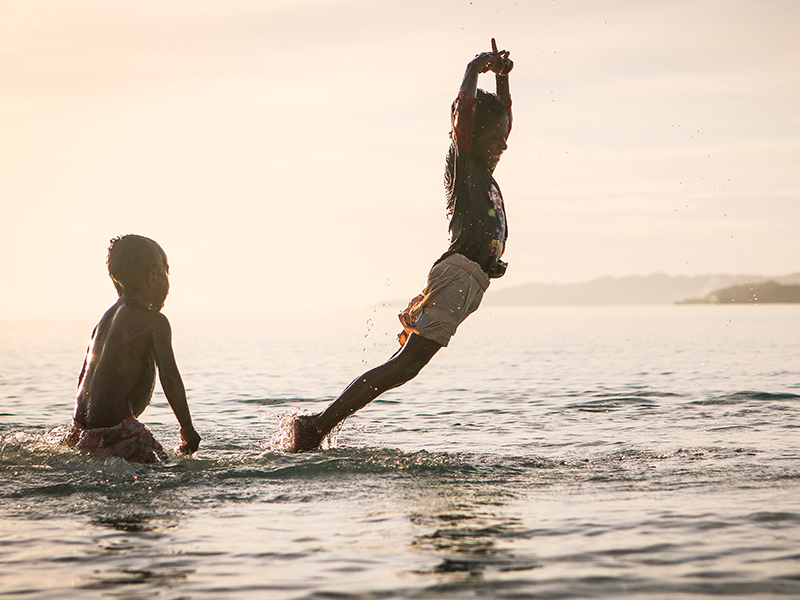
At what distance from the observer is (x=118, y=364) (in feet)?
18.5

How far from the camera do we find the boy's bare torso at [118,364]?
5625 mm

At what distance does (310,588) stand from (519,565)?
83 centimetres

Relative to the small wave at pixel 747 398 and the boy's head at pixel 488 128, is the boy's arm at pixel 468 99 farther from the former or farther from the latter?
the small wave at pixel 747 398

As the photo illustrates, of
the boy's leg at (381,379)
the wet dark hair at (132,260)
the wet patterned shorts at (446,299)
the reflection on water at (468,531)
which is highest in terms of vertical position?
the wet dark hair at (132,260)

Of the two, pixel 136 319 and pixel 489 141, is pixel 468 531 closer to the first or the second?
pixel 136 319

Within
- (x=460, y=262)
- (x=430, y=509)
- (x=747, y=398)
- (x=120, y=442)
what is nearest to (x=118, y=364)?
(x=120, y=442)

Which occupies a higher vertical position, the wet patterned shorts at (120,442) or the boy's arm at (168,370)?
the boy's arm at (168,370)

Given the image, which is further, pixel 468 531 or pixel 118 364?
pixel 118 364

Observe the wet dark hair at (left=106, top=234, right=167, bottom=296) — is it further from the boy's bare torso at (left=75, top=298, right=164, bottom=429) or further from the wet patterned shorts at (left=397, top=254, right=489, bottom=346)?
the wet patterned shorts at (left=397, top=254, right=489, bottom=346)

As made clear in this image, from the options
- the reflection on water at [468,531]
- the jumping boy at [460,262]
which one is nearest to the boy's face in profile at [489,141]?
the jumping boy at [460,262]

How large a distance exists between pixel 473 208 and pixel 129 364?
2533mm

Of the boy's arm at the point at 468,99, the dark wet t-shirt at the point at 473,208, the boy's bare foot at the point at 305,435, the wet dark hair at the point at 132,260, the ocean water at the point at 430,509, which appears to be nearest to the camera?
the ocean water at the point at 430,509

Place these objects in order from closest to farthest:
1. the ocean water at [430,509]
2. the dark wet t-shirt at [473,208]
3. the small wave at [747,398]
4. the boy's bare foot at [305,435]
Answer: the ocean water at [430,509], the dark wet t-shirt at [473,208], the boy's bare foot at [305,435], the small wave at [747,398]

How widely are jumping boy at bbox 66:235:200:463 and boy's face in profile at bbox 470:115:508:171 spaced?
231 centimetres
